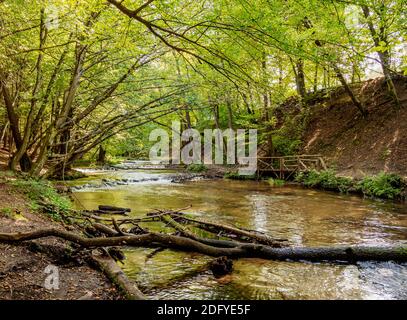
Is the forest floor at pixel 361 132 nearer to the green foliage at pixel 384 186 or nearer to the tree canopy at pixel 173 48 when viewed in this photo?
the green foliage at pixel 384 186

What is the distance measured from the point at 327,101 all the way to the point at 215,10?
21.6m

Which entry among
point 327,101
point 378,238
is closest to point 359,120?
point 327,101

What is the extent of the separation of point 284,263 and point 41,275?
11.6 feet

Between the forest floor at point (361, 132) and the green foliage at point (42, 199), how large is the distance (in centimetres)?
1353

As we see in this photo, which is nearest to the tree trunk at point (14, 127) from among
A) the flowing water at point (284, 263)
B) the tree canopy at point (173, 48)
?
the tree canopy at point (173, 48)

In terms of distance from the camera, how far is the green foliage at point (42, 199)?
22.2 ft

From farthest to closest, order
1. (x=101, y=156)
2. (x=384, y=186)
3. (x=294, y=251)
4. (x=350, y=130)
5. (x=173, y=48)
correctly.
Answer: (x=101, y=156) → (x=350, y=130) → (x=384, y=186) → (x=294, y=251) → (x=173, y=48)

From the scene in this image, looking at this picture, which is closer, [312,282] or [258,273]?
[312,282]

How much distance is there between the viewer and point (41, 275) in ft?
12.2

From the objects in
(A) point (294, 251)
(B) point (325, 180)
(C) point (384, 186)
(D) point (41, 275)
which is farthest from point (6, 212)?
(B) point (325, 180)

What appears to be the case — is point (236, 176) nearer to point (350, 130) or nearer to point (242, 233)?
point (350, 130)

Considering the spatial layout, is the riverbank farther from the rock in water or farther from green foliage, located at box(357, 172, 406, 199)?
the rock in water

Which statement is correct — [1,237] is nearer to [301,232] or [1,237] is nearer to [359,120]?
[301,232]

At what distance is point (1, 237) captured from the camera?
4.21 meters
